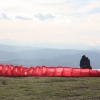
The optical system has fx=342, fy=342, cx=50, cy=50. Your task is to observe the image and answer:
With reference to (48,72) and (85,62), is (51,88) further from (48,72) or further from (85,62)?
(85,62)

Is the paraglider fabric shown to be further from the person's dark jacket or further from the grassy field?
the person's dark jacket

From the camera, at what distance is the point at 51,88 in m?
26.2

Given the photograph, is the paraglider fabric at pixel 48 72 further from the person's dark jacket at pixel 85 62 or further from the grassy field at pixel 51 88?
the person's dark jacket at pixel 85 62

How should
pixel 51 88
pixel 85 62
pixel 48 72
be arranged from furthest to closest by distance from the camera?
pixel 85 62, pixel 48 72, pixel 51 88

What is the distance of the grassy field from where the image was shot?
2276 cm

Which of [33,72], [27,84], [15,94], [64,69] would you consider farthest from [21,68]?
[15,94]

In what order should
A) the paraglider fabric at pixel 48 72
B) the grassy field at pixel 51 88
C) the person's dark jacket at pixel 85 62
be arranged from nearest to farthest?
the grassy field at pixel 51 88 < the paraglider fabric at pixel 48 72 < the person's dark jacket at pixel 85 62

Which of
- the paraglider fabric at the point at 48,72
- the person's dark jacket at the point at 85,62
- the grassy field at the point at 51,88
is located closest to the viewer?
the grassy field at the point at 51,88

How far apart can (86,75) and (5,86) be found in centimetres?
953

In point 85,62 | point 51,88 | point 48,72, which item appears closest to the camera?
point 51,88

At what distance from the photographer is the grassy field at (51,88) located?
74.7 ft

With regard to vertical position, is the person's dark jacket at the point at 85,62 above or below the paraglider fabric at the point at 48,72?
Answer: above

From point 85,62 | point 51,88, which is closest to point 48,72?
point 85,62

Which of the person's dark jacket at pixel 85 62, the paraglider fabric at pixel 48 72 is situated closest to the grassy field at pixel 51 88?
the paraglider fabric at pixel 48 72
